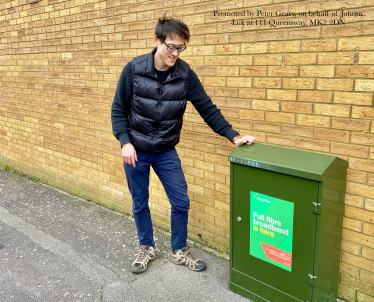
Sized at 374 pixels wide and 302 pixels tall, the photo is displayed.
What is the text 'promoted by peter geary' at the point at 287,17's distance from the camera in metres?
2.35

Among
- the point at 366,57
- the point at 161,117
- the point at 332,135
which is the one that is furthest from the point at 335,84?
the point at 161,117

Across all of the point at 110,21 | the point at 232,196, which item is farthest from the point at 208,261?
the point at 110,21

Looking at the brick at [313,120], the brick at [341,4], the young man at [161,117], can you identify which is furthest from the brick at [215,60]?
the brick at [341,4]

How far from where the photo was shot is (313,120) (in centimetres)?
260

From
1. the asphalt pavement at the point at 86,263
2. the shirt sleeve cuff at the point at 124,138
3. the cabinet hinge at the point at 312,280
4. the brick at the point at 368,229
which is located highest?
the shirt sleeve cuff at the point at 124,138

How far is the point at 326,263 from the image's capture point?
2414mm

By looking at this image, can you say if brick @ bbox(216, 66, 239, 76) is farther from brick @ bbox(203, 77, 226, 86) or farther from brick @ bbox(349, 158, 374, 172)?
brick @ bbox(349, 158, 374, 172)

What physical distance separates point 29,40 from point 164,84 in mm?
3569

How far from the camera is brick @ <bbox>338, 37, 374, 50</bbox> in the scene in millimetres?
2264

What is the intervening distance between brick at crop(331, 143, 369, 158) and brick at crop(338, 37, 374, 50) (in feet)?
2.11

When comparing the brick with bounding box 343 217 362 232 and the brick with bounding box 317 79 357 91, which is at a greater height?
the brick with bounding box 317 79 357 91

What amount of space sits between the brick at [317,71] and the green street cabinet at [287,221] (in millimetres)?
546

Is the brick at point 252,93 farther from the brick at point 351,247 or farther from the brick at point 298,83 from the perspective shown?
the brick at point 351,247

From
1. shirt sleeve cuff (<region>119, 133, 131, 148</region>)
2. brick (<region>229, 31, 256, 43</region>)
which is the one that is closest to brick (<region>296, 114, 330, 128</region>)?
brick (<region>229, 31, 256, 43</region>)
